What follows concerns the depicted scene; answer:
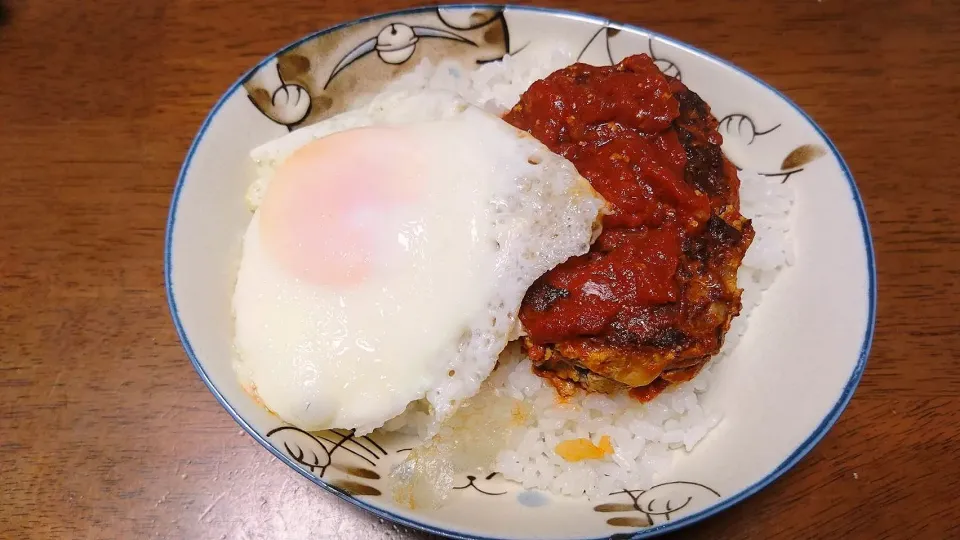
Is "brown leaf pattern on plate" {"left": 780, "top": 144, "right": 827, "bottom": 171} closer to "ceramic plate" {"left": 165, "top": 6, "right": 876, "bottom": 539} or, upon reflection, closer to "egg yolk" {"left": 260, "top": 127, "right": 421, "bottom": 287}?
"ceramic plate" {"left": 165, "top": 6, "right": 876, "bottom": 539}

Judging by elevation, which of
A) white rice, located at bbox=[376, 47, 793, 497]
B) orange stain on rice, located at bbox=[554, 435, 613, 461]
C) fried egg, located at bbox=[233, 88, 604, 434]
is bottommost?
orange stain on rice, located at bbox=[554, 435, 613, 461]

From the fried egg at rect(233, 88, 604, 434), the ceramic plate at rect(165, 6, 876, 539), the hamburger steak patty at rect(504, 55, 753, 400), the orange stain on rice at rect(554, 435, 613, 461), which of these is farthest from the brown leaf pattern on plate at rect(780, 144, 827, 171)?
the orange stain on rice at rect(554, 435, 613, 461)

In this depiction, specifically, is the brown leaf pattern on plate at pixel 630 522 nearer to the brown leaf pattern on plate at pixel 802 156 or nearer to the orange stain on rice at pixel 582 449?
the orange stain on rice at pixel 582 449

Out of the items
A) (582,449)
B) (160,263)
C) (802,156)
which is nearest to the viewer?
(582,449)

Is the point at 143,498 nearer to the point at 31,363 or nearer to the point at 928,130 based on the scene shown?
the point at 31,363

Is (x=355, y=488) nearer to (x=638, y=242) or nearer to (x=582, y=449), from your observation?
(x=582, y=449)

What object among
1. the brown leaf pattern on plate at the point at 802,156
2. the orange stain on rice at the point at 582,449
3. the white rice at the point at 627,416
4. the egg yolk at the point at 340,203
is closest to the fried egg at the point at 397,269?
the egg yolk at the point at 340,203

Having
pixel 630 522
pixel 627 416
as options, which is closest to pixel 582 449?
pixel 627 416
